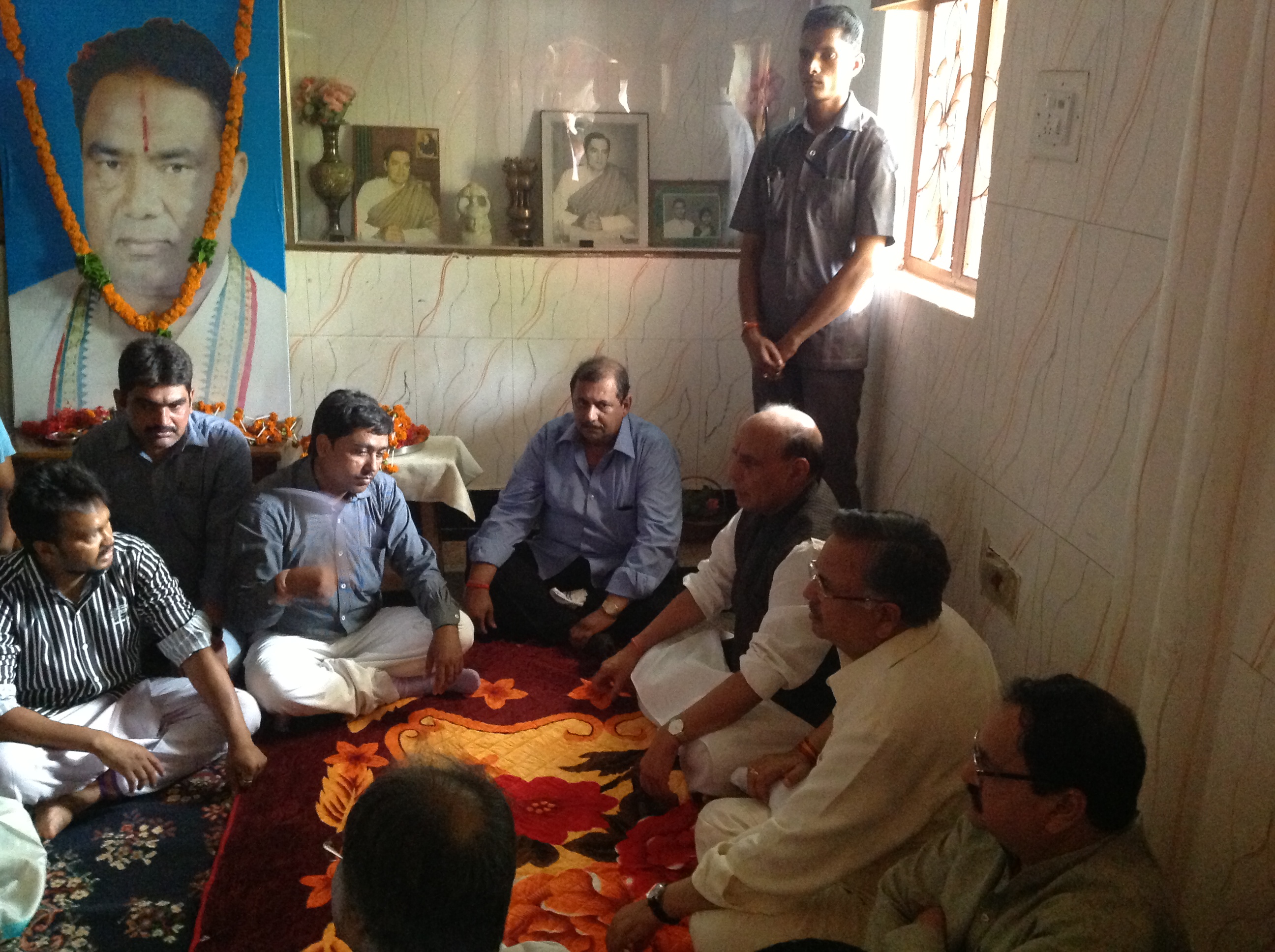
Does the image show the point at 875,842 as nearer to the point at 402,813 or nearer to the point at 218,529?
the point at 402,813

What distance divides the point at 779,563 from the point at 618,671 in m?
0.69

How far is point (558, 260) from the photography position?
425 centimetres

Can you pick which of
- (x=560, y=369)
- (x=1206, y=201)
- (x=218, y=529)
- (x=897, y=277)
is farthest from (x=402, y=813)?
(x=560, y=369)

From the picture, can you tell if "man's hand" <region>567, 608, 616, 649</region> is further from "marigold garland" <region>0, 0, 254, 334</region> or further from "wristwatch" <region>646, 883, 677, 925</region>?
"marigold garland" <region>0, 0, 254, 334</region>

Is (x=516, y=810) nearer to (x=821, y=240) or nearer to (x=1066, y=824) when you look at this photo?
(x=1066, y=824)

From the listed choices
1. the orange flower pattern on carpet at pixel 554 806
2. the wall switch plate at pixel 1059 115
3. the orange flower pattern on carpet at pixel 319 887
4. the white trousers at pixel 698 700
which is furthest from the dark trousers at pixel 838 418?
the orange flower pattern on carpet at pixel 319 887

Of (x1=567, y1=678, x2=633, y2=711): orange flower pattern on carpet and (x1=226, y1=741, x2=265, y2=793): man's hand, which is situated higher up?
(x1=226, y1=741, x2=265, y2=793): man's hand

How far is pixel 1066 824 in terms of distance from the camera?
1422 millimetres

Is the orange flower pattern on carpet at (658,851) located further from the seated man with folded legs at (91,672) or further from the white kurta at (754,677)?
the seated man with folded legs at (91,672)

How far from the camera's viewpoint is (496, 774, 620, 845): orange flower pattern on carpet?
2.46m

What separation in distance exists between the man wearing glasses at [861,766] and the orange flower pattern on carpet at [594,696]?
1.03 m

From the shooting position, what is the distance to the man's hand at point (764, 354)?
345cm

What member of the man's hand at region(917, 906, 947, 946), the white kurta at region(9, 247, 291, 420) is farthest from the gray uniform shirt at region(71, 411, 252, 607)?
the man's hand at region(917, 906, 947, 946)

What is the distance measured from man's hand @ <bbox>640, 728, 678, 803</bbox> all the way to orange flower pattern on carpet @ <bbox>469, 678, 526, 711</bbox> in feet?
2.25
